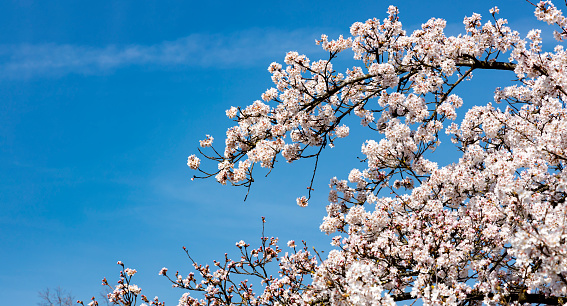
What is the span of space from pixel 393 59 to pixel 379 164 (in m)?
2.51

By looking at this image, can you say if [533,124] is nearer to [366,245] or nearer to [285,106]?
[366,245]

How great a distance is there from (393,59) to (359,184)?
9.89 ft

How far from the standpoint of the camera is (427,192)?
9719 millimetres

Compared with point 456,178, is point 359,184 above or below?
above

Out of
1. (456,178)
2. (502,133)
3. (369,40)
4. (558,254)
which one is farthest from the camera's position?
(369,40)

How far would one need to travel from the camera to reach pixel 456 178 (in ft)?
31.8

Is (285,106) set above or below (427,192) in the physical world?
above

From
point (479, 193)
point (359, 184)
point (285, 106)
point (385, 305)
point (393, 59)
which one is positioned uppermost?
point (393, 59)

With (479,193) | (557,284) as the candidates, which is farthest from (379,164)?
→ (557,284)

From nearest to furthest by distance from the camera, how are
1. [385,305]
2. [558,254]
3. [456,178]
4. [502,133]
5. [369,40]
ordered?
[558,254], [385,305], [456,178], [502,133], [369,40]

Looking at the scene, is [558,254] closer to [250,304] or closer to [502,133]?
[502,133]

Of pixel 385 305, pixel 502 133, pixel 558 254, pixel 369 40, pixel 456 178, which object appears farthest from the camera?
pixel 369 40

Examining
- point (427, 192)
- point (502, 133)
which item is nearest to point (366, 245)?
point (427, 192)

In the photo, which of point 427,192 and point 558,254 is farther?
point 427,192
